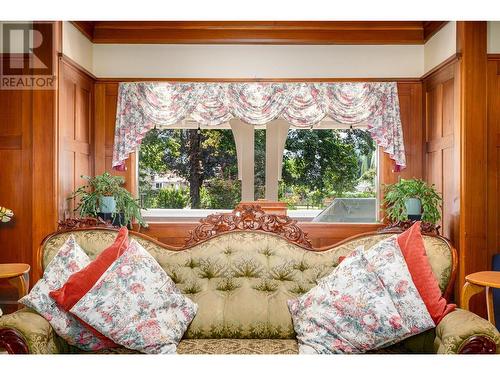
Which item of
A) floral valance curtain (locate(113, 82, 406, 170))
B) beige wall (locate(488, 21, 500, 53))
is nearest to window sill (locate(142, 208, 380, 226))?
floral valance curtain (locate(113, 82, 406, 170))

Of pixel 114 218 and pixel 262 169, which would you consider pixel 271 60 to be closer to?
pixel 262 169

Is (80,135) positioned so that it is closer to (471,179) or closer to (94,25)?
(94,25)

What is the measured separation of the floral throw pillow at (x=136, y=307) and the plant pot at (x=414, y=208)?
2.89 m

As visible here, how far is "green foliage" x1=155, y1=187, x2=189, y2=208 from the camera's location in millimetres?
5453

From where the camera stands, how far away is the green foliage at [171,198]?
17.9 ft

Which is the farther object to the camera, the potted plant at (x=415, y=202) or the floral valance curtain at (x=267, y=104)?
the floral valance curtain at (x=267, y=104)

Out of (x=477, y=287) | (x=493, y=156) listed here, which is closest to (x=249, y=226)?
(x=477, y=287)

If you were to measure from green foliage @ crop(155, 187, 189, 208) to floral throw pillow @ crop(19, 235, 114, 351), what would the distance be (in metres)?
3.20

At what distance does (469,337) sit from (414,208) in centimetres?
283

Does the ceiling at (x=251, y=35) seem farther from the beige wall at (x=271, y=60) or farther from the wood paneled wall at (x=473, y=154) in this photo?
the wood paneled wall at (x=473, y=154)

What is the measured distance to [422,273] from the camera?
7.22ft

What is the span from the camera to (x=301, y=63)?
510 centimetres

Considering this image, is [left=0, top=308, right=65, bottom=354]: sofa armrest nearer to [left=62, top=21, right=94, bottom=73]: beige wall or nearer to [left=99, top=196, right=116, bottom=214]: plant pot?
[left=99, top=196, right=116, bottom=214]: plant pot

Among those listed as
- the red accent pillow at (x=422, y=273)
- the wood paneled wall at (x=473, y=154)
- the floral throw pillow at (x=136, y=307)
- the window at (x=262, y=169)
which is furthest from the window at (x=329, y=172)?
the floral throw pillow at (x=136, y=307)
